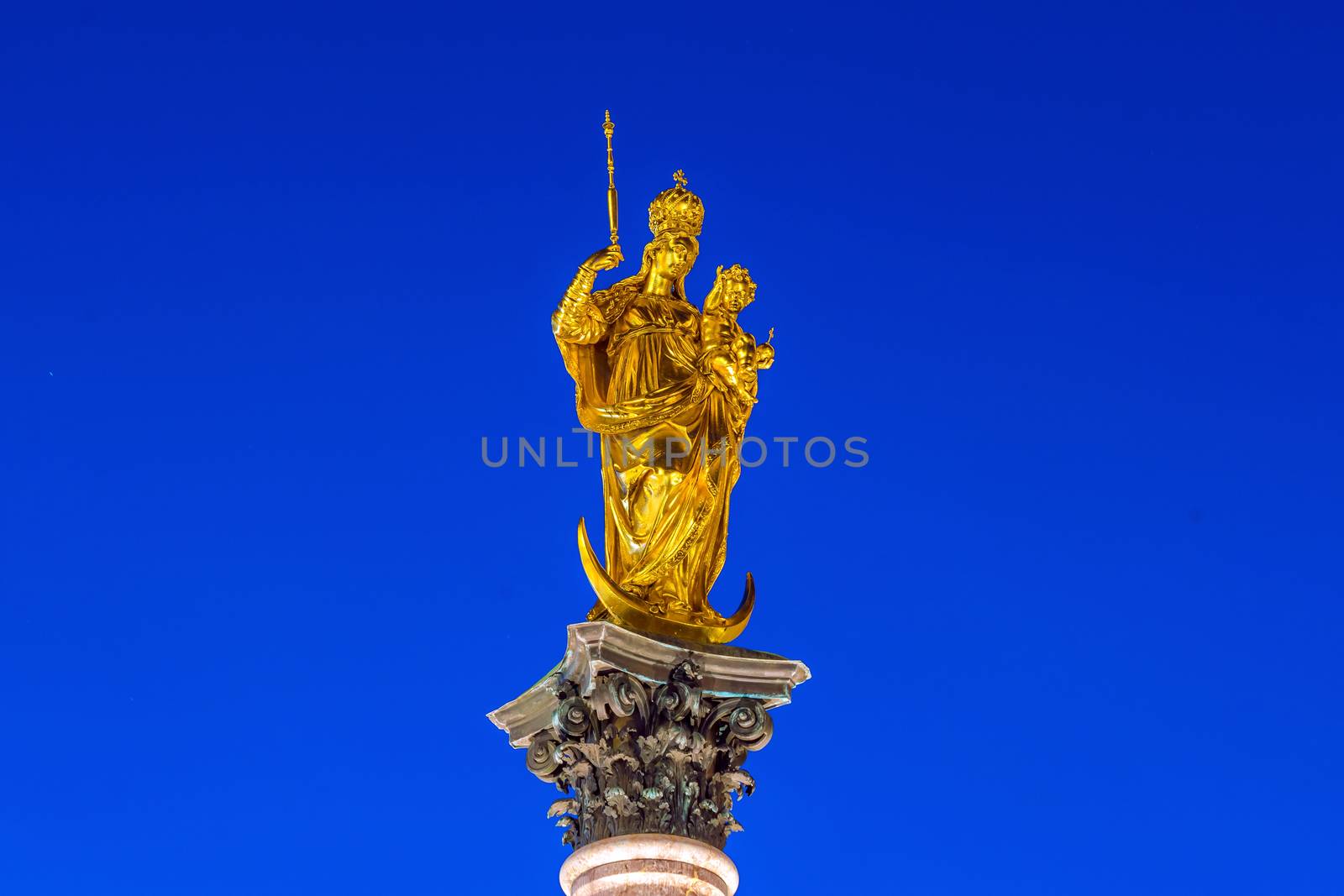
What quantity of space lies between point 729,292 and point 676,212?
985 millimetres

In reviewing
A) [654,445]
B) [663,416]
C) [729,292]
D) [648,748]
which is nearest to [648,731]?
[648,748]

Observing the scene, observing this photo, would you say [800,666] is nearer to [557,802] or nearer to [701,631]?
[701,631]

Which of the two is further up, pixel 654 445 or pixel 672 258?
pixel 672 258

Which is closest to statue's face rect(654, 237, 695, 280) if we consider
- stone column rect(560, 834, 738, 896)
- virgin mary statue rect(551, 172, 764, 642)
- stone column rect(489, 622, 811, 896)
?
virgin mary statue rect(551, 172, 764, 642)

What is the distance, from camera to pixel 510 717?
17750 millimetres

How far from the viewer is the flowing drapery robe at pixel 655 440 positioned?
1817 centimetres

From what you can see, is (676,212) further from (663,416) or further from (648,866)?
(648,866)

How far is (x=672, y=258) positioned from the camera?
1952cm

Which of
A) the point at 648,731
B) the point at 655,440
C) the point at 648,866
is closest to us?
the point at 648,866

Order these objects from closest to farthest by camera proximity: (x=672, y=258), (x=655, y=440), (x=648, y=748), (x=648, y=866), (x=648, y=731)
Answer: (x=648, y=866) < (x=648, y=748) < (x=648, y=731) < (x=655, y=440) < (x=672, y=258)

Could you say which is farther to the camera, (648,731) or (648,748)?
(648,731)

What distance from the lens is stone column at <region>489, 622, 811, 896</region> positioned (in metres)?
16.4

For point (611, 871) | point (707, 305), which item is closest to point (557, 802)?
point (611, 871)

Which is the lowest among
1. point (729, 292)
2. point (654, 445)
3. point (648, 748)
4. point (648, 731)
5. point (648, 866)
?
point (648, 866)
